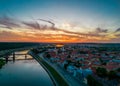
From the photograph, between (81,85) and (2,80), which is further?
(2,80)

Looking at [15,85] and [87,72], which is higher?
[87,72]

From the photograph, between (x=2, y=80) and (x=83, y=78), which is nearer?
(x=83, y=78)

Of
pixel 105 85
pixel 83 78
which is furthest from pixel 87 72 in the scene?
pixel 105 85

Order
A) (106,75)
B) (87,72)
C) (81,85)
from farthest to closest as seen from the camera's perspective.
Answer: (87,72), (106,75), (81,85)

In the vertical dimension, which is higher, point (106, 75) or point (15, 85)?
point (106, 75)

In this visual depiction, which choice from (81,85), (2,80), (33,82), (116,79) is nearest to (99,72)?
(116,79)

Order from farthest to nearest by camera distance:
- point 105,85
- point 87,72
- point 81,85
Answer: point 87,72, point 81,85, point 105,85

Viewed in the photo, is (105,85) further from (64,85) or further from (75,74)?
(75,74)

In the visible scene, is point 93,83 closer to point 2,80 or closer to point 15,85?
point 15,85

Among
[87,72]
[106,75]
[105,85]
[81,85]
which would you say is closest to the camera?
[105,85]
